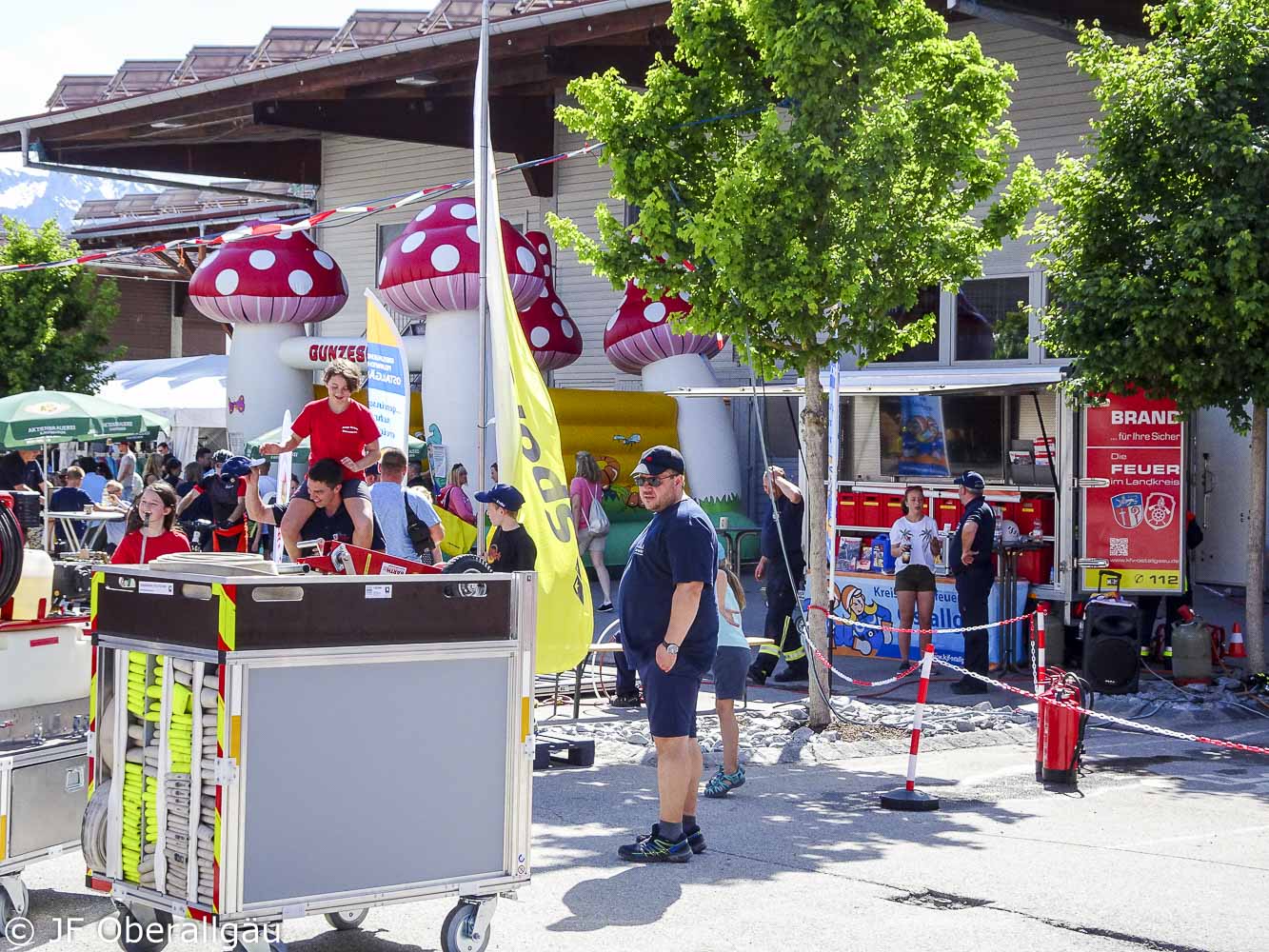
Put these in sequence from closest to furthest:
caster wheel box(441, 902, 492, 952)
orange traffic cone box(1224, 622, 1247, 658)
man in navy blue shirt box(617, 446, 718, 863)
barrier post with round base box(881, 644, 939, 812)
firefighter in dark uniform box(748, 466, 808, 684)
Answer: caster wheel box(441, 902, 492, 952)
man in navy blue shirt box(617, 446, 718, 863)
barrier post with round base box(881, 644, 939, 812)
firefighter in dark uniform box(748, 466, 808, 684)
orange traffic cone box(1224, 622, 1247, 658)

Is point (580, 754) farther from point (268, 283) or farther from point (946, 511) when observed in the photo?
point (268, 283)

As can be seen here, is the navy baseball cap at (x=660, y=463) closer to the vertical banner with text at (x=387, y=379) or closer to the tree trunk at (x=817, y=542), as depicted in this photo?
the tree trunk at (x=817, y=542)

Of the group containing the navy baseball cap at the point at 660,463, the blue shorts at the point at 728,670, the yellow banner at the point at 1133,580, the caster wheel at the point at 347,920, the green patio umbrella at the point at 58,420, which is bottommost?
the caster wheel at the point at 347,920

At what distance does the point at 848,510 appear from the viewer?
1594 cm

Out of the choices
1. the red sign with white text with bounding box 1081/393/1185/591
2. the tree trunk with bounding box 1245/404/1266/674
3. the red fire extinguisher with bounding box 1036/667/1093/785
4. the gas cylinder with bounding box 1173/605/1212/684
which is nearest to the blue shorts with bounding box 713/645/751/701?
the red fire extinguisher with bounding box 1036/667/1093/785

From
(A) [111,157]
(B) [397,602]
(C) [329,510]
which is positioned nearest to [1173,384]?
(C) [329,510]

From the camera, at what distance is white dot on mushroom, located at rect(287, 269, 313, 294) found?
938 inches

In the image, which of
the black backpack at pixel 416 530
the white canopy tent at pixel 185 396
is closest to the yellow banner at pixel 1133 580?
the black backpack at pixel 416 530

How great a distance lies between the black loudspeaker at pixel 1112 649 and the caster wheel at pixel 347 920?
8222 mm

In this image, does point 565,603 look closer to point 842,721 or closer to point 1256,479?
point 842,721

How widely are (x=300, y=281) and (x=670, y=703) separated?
60.4ft

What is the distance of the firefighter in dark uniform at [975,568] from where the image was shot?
42.9ft

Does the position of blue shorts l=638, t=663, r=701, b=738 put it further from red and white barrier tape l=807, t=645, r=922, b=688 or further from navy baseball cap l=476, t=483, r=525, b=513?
red and white barrier tape l=807, t=645, r=922, b=688

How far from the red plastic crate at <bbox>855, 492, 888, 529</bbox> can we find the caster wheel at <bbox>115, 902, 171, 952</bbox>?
11.4 m
